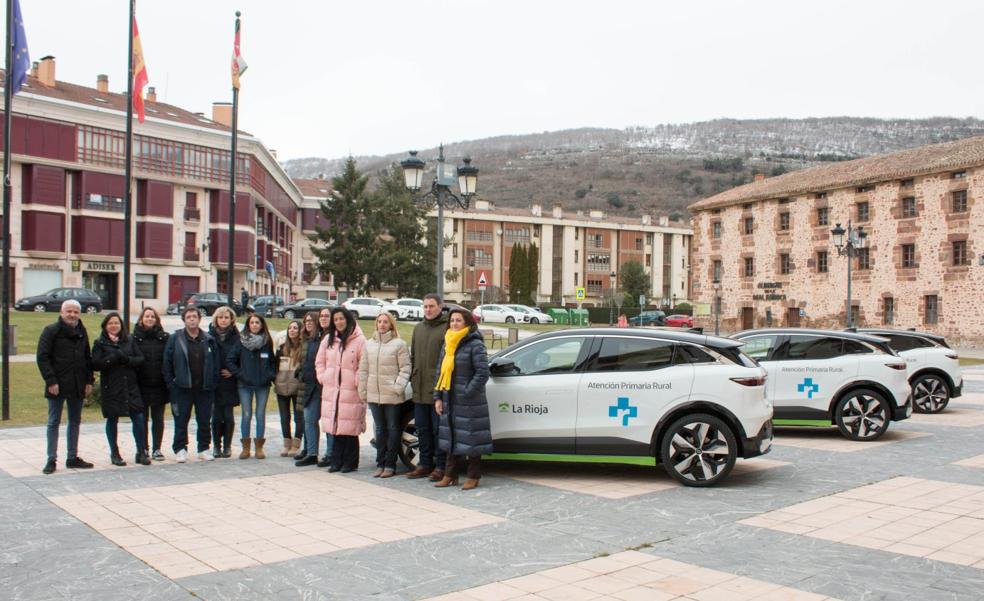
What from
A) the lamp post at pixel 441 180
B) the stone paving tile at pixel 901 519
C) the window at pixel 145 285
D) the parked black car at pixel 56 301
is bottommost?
the stone paving tile at pixel 901 519

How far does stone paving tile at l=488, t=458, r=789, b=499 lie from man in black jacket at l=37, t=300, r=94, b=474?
451 centimetres

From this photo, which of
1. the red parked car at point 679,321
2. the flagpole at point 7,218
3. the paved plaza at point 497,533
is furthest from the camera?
the red parked car at point 679,321

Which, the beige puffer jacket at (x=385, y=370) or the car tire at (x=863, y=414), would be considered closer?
the beige puffer jacket at (x=385, y=370)

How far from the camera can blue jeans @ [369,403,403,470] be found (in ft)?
29.8

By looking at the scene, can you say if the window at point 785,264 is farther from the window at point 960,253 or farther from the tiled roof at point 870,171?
the window at point 960,253

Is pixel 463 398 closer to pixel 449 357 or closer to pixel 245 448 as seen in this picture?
pixel 449 357

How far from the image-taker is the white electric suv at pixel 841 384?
38.8 ft

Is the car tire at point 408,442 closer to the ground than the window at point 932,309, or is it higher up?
closer to the ground

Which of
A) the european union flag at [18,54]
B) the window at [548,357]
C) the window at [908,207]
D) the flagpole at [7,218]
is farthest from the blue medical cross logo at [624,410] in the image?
the window at [908,207]

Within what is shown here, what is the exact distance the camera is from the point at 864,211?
5091 cm

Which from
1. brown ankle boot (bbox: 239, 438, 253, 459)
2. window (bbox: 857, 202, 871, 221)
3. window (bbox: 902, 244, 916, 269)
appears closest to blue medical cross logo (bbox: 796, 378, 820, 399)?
brown ankle boot (bbox: 239, 438, 253, 459)

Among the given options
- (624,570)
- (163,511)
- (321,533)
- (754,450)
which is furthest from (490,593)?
(754,450)

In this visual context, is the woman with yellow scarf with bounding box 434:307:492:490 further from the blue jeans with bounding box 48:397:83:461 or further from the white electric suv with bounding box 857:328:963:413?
the white electric suv with bounding box 857:328:963:413

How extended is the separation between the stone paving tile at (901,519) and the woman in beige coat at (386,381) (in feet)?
12.2
